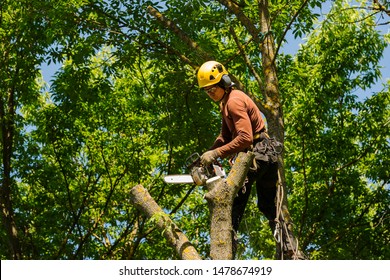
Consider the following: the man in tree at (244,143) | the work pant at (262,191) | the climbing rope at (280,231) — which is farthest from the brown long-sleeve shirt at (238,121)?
the climbing rope at (280,231)

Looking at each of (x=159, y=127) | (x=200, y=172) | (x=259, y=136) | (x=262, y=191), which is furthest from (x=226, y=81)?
(x=159, y=127)

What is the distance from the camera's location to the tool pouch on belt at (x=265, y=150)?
8164mm

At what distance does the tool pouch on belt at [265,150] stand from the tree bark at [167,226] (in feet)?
4.94

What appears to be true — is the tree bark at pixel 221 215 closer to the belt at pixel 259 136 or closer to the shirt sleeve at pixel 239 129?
the shirt sleeve at pixel 239 129

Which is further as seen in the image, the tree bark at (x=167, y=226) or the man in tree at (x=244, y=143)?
the man in tree at (x=244, y=143)

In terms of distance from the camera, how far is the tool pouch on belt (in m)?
8.16

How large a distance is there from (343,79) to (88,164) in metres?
6.03

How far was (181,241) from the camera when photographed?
22.4 feet

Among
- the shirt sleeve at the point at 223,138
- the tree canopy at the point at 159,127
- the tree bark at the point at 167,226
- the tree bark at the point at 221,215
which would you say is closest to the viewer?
the tree bark at the point at 221,215

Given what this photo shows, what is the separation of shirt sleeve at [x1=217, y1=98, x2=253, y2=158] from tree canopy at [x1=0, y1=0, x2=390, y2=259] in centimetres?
615

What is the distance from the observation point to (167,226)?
22.6ft

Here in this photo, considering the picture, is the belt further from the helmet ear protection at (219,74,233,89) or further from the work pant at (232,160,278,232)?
the helmet ear protection at (219,74,233,89)

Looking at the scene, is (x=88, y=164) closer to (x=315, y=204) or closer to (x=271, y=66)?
(x=315, y=204)

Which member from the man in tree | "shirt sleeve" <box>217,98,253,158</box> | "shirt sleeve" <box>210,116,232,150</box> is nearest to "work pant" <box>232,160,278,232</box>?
the man in tree
